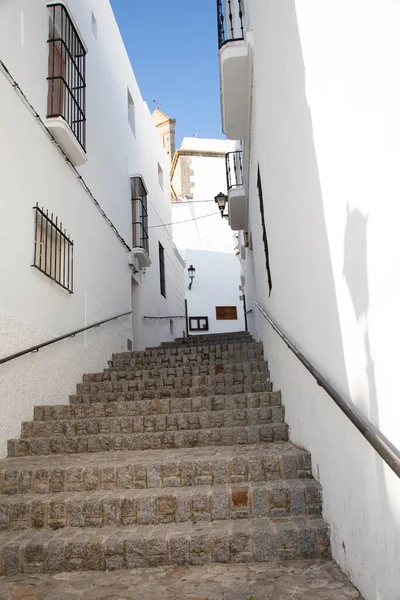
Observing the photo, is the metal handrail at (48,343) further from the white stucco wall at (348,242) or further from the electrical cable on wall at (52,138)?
the white stucco wall at (348,242)

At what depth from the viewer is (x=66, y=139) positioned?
17.7 feet

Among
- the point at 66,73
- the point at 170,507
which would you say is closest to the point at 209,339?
the point at 66,73

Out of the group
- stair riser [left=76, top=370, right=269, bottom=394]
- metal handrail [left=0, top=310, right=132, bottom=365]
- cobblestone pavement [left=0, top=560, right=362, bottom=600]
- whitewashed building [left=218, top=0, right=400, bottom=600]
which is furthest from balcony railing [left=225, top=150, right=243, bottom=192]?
cobblestone pavement [left=0, top=560, right=362, bottom=600]

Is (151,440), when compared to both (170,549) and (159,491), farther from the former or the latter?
(170,549)

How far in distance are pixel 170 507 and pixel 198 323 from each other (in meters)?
13.8

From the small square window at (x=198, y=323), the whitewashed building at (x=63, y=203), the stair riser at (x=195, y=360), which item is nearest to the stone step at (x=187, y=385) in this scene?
the whitewashed building at (x=63, y=203)

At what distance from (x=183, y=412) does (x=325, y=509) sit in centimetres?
191

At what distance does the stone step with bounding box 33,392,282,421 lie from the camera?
4.35 metres

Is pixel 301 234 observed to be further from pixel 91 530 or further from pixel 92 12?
pixel 92 12

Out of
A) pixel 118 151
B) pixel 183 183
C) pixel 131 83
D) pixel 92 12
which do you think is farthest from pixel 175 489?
pixel 183 183

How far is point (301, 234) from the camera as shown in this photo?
2.82m

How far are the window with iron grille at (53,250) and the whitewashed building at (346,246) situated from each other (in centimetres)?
269

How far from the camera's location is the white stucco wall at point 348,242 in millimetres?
1550

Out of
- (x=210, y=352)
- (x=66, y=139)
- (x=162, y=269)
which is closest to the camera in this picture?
(x=66, y=139)
